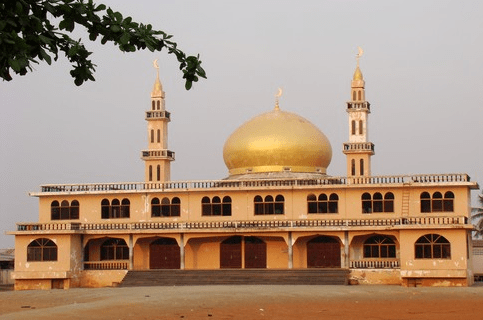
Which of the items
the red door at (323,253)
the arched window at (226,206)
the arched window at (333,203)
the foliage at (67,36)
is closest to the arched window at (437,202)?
the arched window at (333,203)

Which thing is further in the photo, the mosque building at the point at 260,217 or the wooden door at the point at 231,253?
the wooden door at the point at 231,253

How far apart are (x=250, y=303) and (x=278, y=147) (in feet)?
57.9

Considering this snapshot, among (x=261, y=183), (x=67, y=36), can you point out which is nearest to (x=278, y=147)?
(x=261, y=183)

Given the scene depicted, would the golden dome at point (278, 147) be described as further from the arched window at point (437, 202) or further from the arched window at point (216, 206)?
the arched window at point (437, 202)

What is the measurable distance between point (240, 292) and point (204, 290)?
1.85m

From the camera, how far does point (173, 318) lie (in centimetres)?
2644

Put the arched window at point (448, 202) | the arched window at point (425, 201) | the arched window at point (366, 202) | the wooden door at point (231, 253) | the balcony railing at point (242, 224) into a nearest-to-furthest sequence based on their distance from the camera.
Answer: the balcony railing at point (242, 224) → the arched window at point (448, 202) → the arched window at point (425, 201) → the arched window at point (366, 202) → the wooden door at point (231, 253)

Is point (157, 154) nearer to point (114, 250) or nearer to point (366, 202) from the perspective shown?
point (114, 250)

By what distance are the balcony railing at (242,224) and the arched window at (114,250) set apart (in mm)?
1478

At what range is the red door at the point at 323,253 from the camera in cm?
4466

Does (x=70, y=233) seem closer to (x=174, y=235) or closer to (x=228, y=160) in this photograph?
(x=174, y=235)

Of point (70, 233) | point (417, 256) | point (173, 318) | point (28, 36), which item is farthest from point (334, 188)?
point (28, 36)

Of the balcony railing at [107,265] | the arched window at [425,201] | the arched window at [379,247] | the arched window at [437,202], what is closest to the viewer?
the arched window at [437,202]

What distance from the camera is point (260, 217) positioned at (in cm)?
4547
